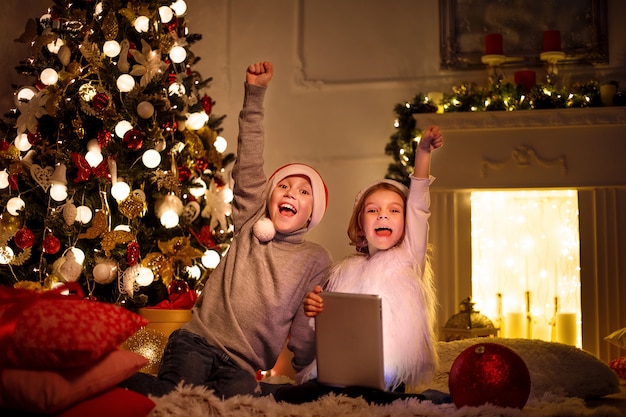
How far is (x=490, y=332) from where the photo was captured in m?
4.16

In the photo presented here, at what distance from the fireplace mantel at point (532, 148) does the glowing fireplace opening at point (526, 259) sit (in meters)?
0.26

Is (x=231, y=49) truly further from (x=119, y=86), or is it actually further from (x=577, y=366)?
(x=577, y=366)

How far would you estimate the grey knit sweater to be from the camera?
2600 mm

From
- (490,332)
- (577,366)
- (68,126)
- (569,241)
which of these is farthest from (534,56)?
(68,126)

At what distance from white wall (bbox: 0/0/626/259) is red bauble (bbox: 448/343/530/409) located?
106 inches

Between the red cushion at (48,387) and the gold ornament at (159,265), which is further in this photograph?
the gold ornament at (159,265)

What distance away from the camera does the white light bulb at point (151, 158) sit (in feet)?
11.4

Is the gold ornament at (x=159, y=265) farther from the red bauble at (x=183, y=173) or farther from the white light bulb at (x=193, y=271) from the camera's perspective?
the red bauble at (x=183, y=173)

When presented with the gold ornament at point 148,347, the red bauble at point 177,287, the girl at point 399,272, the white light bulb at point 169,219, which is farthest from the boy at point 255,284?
the red bauble at point 177,287

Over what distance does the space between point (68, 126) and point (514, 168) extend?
7.72 feet

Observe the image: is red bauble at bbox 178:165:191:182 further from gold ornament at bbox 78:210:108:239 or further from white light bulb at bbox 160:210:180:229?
gold ornament at bbox 78:210:108:239

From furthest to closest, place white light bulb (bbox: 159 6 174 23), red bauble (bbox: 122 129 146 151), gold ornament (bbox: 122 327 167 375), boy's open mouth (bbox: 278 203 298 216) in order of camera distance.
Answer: white light bulb (bbox: 159 6 174 23) < red bauble (bbox: 122 129 146 151) < gold ornament (bbox: 122 327 167 375) < boy's open mouth (bbox: 278 203 298 216)

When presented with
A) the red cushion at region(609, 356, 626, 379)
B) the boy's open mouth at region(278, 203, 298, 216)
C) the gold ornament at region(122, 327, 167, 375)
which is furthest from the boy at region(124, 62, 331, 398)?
the red cushion at region(609, 356, 626, 379)

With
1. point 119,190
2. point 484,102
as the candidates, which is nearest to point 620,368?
point 484,102
